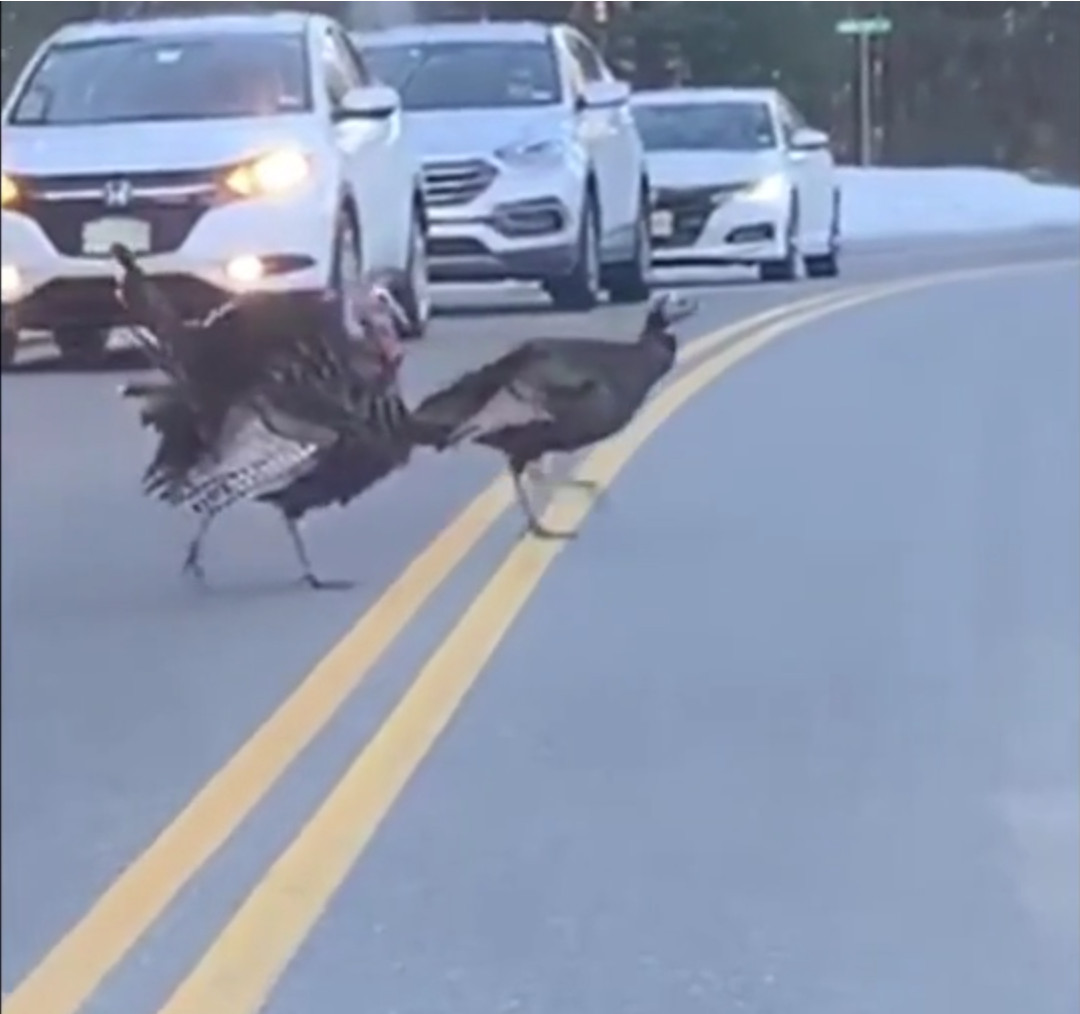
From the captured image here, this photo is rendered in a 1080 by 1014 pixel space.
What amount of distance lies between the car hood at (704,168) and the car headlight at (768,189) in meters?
0.02

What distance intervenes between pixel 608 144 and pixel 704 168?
0.55 metres

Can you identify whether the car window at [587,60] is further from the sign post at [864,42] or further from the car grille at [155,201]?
the car grille at [155,201]

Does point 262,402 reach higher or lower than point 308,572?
higher

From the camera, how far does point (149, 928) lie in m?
4.85

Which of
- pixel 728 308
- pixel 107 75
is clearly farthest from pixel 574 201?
pixel 107 75

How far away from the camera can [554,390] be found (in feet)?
18.5

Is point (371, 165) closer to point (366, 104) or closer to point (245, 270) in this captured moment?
point (366, 104)

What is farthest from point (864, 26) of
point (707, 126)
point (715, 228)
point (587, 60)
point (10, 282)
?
point (10, 282)

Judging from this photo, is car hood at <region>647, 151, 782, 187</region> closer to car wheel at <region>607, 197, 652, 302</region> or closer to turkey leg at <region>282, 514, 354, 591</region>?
car wheel at <region>607, 197, 652, 302</region>

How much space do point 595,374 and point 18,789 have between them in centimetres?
306

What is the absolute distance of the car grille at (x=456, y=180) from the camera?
18.6ft

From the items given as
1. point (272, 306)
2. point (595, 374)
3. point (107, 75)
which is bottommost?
point (595, 374)

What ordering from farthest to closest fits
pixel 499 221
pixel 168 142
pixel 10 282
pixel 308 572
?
1. pixel 308 572
2. pixel 499 221
3. pixel 168 142
4. pixel 10 282

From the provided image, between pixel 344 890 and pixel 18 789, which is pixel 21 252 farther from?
pixel 344 890
